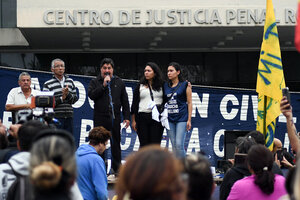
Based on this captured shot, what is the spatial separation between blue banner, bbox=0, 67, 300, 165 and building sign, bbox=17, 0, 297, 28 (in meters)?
2.02

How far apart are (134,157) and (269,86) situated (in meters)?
6.02

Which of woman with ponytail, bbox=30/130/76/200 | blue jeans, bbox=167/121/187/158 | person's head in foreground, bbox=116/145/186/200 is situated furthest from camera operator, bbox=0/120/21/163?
blue jeans, bbox=167/121/187/158

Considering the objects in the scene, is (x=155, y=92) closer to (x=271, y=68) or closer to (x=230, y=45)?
(x=271, y=68)

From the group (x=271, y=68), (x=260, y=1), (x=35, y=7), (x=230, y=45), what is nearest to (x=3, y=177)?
(x=271, y=68)

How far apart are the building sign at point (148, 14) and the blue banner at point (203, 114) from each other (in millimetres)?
2023

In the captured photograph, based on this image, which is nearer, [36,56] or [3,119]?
[3,119]

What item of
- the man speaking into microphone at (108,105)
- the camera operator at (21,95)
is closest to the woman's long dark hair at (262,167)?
the man speaking into microphone at (108,105)

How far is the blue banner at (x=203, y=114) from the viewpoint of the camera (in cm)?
1263

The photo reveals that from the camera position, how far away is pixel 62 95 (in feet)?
30.1

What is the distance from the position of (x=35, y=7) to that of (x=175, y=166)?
1243cm

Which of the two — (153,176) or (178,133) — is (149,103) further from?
(153,176)

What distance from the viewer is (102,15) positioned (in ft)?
49.1

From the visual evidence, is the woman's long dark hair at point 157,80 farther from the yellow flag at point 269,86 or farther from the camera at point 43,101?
the camera at point 43,101

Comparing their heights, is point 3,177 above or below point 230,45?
below
